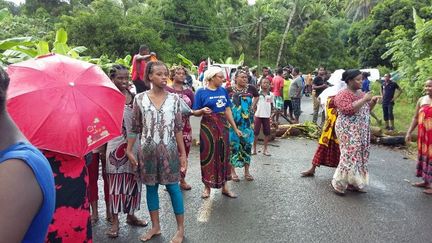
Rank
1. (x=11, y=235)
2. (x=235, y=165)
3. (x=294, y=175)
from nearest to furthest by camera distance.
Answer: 1. (x=11, y=235)
2. (x=235, y=165)
3. (x=294, y=175)

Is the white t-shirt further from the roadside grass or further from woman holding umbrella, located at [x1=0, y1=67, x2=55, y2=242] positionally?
woman holding umbrella, located at [x1=0, y1=67, x2=55, y2=242]

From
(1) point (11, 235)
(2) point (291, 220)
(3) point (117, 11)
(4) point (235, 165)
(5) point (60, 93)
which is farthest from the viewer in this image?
(3) point (117, 11)

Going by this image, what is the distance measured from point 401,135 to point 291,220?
20.2 ft

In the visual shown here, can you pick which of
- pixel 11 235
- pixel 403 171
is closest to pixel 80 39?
pixel 403 171

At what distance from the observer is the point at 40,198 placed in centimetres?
128

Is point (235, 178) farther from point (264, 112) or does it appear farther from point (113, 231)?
point (113, 231)

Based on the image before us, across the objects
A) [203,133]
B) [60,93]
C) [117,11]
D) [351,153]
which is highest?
[117,11]

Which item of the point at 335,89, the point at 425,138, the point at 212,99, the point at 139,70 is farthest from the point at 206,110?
the point at 335,89

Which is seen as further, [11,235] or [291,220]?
[291,220]

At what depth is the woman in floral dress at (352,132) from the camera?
5.51m

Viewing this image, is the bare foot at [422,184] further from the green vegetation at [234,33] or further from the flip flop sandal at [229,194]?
the green vegetation at [234,33]

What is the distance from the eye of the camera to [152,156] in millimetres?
3887

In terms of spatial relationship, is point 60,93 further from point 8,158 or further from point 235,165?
point 235,165

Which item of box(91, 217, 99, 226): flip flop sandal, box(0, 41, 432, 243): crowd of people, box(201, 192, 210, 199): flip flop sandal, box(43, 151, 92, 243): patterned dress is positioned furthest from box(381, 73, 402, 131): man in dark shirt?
box(43, 151, 92, 243): patterned dress
